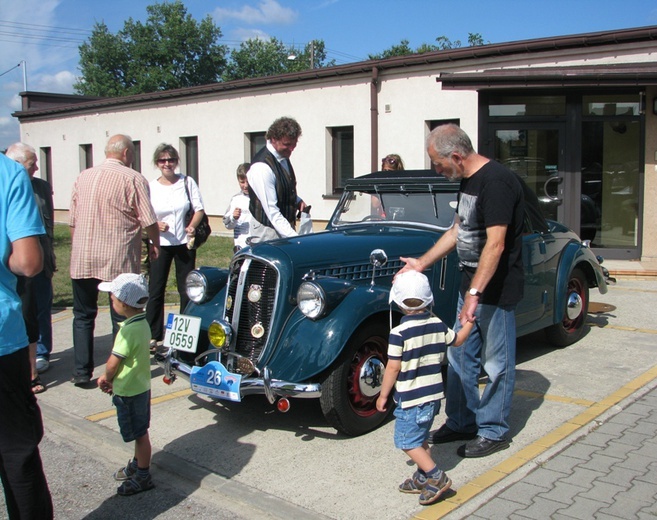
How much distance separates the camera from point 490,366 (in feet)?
13.7

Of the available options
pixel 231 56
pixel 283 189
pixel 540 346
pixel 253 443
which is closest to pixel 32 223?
pixel 253 443

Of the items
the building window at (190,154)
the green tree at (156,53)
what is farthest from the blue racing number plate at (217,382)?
the green tree at (156,53)

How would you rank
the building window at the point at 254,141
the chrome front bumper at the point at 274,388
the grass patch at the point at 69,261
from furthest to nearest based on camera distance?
the building window at the point at 254,141 < the grass patch at the point at 69,261 < the chrome front bumper at the point at 274,388

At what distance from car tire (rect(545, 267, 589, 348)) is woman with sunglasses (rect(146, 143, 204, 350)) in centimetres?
361

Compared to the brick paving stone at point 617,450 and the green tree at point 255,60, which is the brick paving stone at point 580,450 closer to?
the brick paving stone at point 617,450

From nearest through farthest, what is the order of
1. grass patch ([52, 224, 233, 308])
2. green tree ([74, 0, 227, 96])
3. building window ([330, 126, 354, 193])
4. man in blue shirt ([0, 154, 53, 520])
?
1. man in blue shirt ([0, 154, 53, 520])
2. grass patch ([52, 224, 233, 308])
3. building window ([330, 126, 354, 193])
4. green tree ([74, 0, 227, 96])

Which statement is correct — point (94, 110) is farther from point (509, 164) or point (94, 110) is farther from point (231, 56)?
point (231, 56)

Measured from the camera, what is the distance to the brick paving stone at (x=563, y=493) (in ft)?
11.7

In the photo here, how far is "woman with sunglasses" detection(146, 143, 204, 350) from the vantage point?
670 centimetres

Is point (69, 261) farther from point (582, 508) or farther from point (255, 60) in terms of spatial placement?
point (255, 60)

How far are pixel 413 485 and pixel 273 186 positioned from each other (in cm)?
289

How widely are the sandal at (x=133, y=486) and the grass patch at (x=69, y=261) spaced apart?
5663mm

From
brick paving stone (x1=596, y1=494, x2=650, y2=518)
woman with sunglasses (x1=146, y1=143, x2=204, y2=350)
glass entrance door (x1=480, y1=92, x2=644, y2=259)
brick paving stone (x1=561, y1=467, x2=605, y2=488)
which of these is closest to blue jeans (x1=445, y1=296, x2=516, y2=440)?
brick paving stone (x1=561, y1=467, x2=605, y2=488)

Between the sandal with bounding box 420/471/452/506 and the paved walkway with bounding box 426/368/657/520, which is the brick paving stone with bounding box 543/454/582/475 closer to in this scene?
the paved walkway with bounding box 426/368/657/520
